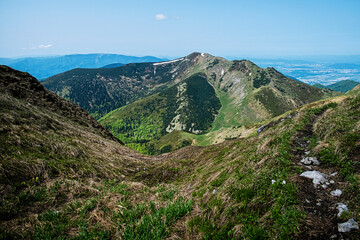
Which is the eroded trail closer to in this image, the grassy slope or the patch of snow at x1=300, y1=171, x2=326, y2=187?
the patch of snow at x1=300, y1=171, x2=326, y2=187

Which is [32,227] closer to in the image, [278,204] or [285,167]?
[278,204]

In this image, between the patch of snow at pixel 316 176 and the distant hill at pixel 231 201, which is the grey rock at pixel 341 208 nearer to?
the distant hill at pixel 231 201

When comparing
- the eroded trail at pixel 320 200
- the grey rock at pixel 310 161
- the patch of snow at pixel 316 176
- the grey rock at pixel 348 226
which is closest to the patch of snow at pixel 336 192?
the eroded trail at pixel 320 200

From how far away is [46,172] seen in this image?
11.9 metres

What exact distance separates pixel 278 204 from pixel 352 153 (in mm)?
4800

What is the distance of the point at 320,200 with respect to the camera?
6.04 metres

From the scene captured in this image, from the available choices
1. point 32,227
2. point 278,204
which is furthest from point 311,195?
point 32,227

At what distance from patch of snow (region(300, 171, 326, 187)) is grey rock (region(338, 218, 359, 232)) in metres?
2.11

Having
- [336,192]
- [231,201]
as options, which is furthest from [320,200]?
[231,201]

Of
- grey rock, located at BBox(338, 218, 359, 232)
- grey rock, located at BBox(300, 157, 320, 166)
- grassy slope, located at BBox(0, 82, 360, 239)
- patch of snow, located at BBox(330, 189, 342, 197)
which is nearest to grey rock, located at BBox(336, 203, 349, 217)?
grassy slope, located at BBox(0, 82, 360, 239)

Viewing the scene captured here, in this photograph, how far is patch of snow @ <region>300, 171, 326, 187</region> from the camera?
6.88 m

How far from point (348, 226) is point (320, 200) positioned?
1405 mm

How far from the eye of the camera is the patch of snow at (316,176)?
688 cm

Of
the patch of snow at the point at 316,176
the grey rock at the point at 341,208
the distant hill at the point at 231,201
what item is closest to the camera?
the grey rock at the point at 341,208
